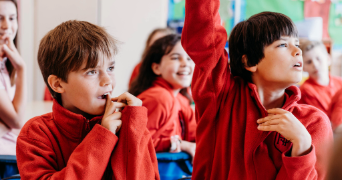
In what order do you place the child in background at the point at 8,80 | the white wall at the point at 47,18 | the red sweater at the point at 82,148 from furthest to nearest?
the white wall at the point at 47,18 < the child in background at the point at 8,80 < the red sweater at the point at 82,148

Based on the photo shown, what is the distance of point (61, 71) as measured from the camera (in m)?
1.00

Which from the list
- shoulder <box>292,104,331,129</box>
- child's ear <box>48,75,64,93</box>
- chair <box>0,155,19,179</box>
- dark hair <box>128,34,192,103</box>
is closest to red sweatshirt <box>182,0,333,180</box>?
shoulder <box>292,104,331,129</box>

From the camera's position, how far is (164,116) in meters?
1.75

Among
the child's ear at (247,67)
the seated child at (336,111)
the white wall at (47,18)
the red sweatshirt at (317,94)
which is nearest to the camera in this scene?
the child's ear at (247,67)

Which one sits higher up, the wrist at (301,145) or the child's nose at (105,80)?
the child's nose at (105,80)

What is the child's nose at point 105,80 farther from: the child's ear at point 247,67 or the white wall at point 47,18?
the child's ear at point 247,67

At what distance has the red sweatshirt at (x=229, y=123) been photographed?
102 cm

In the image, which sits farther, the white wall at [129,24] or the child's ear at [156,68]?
the white wall at [129,24]

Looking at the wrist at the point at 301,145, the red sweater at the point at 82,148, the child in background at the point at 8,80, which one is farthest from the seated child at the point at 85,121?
the child in background at the point at 8,80

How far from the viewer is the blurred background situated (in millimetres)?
1718

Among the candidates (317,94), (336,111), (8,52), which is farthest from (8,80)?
(317,94)

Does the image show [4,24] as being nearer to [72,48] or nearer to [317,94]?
[72,48]

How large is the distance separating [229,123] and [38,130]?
65 cm

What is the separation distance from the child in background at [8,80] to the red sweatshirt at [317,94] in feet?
5.87
